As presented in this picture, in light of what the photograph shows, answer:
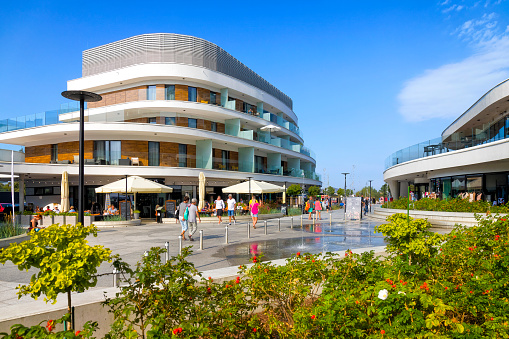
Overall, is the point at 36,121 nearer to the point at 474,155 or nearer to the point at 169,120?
the point at 169,120

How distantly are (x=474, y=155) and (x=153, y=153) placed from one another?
2444 cm

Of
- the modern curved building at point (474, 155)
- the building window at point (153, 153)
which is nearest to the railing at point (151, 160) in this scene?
the building window at point (153, 153)

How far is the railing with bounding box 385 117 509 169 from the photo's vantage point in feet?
69.4

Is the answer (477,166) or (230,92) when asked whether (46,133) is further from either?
(477,166)

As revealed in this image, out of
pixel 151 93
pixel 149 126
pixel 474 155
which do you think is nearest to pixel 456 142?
pixel 474 155

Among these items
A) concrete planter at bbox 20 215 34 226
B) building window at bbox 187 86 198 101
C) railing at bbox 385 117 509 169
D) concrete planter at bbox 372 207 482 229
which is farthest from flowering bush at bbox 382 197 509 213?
concrete planter at bbox 20 215 34 226

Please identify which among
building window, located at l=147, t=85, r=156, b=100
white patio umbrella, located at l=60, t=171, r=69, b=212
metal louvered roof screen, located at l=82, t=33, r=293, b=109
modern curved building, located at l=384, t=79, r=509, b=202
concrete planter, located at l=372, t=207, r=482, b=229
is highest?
metal louvered roof screen, located at l=82, t=33, r=293, b=109

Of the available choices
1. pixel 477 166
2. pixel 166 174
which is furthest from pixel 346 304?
pixel 166 174

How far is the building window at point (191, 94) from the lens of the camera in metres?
33.3

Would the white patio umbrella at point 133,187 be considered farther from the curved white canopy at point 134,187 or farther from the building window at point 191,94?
the building window at point 191,94

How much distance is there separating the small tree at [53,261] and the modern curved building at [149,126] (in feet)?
86.9

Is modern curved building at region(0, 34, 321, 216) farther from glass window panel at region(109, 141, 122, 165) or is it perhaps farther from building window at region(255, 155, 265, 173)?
building window at region(255, 155, 265, 173)

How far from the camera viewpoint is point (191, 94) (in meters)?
33.6

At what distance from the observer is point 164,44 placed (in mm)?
32938
